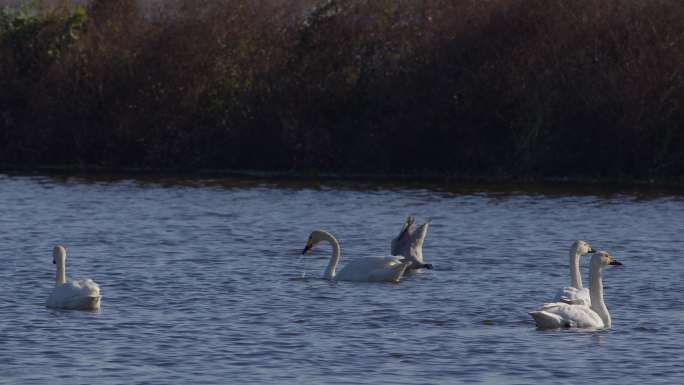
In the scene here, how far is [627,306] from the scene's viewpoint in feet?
60.2

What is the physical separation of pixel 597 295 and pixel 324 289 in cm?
424

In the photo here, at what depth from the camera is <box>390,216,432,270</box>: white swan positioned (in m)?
21.9

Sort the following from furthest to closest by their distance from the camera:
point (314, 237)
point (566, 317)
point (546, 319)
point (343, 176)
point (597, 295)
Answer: point (343, 176) → point (314, 237) → point (597, 295) → point (566, 317) → point (546, 319)

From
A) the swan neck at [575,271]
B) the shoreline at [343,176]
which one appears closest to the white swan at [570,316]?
the swan neck at [575,271]

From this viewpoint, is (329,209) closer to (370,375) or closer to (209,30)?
(209,30)

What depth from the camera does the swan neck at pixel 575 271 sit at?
18.7 m

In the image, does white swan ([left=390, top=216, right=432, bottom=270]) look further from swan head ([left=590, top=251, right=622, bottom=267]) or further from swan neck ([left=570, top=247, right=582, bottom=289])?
swan head ([left=590, top=251, right=622, bottom=267])

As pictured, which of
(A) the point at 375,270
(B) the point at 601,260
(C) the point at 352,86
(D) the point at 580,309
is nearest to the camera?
(D) the point at 580,309

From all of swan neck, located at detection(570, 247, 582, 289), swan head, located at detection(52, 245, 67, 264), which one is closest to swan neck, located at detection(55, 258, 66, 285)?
swan head, located at detection(52, 245, 67, 264)

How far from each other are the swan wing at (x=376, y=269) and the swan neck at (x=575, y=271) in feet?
8.42

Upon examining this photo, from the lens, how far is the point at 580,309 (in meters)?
16.5

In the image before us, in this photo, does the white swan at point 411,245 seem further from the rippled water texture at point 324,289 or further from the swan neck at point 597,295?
the swan neck at point 597,295

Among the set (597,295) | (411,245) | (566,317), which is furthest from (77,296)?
(411,245)

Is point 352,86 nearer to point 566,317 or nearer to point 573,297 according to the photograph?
point 573,297
